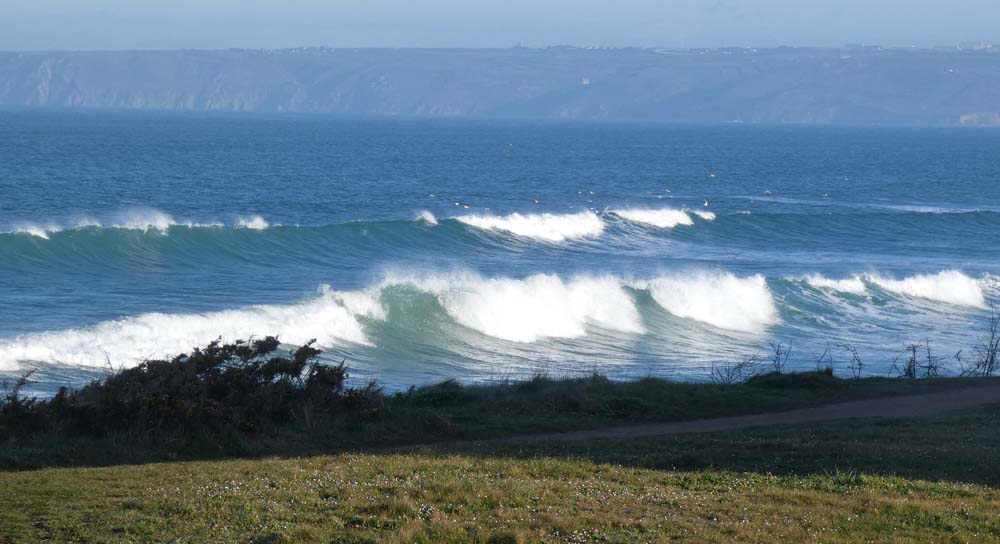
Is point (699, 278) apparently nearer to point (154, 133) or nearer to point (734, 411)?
point (734, 411)

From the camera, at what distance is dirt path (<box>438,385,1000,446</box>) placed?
14836 millimetres

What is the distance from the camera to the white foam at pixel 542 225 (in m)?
47.5

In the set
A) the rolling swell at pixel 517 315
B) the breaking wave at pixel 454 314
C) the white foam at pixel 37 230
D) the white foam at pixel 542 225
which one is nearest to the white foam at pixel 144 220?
the white foam at pixel 37 230

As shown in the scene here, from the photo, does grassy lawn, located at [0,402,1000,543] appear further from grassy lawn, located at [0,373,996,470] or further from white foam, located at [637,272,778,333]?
white foam, located at [637,272,778,333]

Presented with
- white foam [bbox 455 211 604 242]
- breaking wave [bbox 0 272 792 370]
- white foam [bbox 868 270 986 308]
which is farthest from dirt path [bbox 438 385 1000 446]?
Result: white foam [bbox 455 211 604 242]

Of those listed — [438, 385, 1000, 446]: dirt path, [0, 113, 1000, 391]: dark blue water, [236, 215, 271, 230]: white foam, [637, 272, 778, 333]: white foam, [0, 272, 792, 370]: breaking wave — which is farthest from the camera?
[236, 215, 271, 230]: white foam

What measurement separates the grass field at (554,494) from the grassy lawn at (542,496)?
20 millimetres

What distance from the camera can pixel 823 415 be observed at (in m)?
16.7

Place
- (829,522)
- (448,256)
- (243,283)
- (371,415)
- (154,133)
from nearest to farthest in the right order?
(829,522) < (371,415) < (243,283) < (448,256) < (154,133)

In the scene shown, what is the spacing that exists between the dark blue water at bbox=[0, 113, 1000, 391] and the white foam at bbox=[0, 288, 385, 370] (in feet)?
0.19

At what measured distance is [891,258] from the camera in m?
43.1

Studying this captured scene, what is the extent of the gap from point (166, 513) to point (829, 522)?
5.05m

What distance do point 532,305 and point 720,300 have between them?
5515 mm

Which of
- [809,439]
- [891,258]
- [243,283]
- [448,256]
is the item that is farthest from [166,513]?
[891,258]
